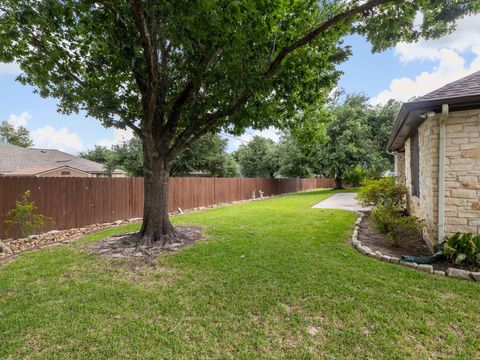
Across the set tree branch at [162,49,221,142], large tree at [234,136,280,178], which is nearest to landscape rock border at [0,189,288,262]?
tree branch at [162,49,221,142]

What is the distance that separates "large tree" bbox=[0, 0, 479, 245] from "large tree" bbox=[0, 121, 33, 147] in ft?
145

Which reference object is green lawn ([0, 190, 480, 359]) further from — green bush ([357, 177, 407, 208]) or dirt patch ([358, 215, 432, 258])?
green bush ([357, 177, 407, 208])

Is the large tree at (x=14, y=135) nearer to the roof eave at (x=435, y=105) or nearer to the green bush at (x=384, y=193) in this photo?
the green bush at (x=384, y=193)

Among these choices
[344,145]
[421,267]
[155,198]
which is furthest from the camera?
[344,145]

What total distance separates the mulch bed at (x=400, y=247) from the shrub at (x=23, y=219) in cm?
760

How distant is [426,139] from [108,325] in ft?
20.0

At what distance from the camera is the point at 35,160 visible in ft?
70.1

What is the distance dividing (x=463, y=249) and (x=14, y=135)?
52125 millimetres

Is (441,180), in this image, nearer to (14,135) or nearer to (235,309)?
(235,309)

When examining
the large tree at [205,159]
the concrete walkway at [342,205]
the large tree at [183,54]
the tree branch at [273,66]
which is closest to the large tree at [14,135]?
the large tree at [205,159]

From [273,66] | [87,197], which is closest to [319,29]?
[273,66]

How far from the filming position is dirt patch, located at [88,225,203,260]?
484 cm

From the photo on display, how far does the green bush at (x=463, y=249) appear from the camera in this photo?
3947 millimetres

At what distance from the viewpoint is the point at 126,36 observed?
4762mm
